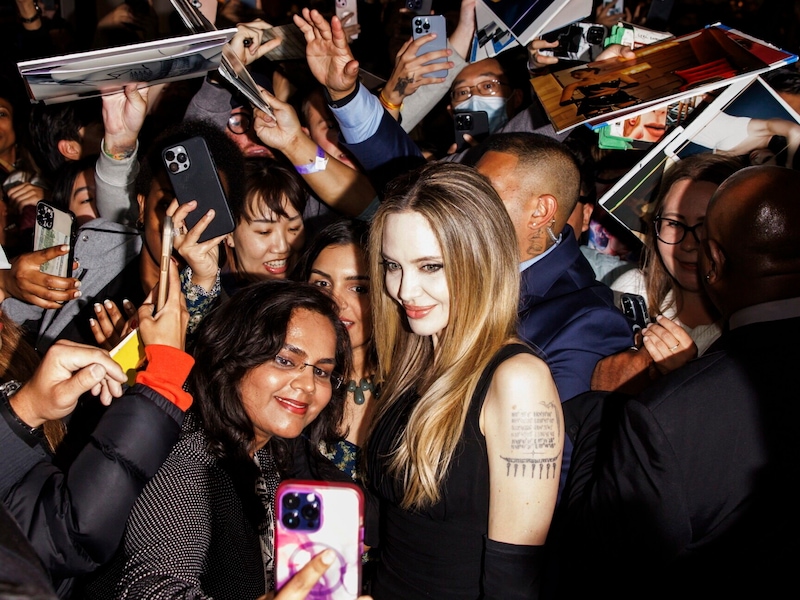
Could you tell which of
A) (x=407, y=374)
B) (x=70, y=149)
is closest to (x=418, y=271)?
(x=407, y=374)

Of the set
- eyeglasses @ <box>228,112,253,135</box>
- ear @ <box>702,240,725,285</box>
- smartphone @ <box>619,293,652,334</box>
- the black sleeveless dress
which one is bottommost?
the black sleeveless dress

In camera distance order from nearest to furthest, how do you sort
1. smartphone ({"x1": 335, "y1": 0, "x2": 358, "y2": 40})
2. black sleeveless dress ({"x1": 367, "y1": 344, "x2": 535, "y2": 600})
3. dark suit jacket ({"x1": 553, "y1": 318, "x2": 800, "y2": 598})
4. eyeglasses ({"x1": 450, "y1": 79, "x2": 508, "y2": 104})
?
dark suit jacket ({"x1": 553, "y1": 318, "x2": 800, "y2": 598}) → black sleeveless dress ({"x1": 367, "y1": 344, "x2": 535, "y2": 600}) → eyeglasses ({"x1": 450, "y1": 79, "x2": 508, "y2": 104}) → smartphone ({"x1": 335, "y1": 0, "x2": 358, "y2": 40})

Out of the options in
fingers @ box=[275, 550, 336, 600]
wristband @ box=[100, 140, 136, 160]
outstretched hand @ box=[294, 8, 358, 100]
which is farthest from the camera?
wristband @ box=[100, 140, 136, 160]

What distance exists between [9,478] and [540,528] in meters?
1.26

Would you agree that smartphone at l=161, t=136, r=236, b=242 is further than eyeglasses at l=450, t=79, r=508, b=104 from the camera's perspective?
No

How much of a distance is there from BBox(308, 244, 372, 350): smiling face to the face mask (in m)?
1.40

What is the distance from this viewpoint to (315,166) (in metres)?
3.29

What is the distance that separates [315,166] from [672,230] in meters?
1.48

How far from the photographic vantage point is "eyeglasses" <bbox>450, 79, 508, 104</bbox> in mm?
3879

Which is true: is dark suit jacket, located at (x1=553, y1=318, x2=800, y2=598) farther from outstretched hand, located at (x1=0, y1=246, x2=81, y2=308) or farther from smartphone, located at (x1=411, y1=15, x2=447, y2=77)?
smartphone, located at (x1=411, y1=15, x2=447, y2=77)

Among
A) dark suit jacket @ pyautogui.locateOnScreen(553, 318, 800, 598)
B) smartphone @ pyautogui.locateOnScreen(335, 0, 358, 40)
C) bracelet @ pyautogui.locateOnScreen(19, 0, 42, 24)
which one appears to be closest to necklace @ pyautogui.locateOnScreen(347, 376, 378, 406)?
dark suit jacket @ pyautogui.locateOnScreen(553, 318, 800, 598)

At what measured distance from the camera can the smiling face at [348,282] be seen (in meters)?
2.83

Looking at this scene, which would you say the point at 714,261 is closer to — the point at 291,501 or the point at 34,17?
the point at 291,501

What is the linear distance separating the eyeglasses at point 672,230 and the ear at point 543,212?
401mm
